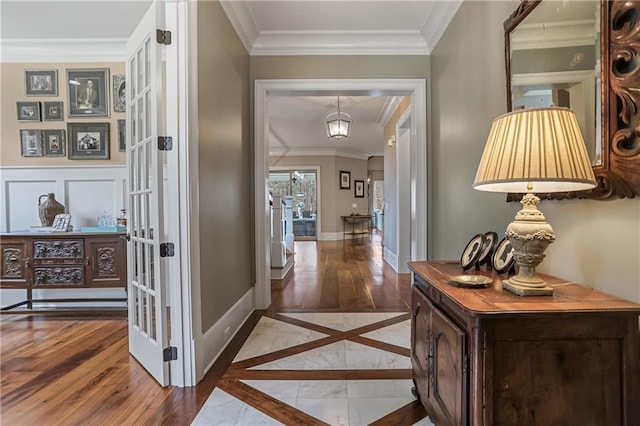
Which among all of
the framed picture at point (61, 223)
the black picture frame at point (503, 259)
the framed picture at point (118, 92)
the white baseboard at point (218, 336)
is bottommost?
the white baseboard at point (218, 336)

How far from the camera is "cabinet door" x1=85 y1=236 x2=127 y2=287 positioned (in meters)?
3.03

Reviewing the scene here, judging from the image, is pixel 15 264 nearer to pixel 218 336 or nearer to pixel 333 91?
pixel 218 336

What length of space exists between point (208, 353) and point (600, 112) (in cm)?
250

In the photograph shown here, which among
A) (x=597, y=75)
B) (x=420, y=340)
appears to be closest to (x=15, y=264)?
(x=420, y=340)

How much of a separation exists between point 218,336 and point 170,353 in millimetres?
434

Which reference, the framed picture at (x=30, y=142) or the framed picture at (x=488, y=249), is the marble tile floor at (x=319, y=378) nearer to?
the framed picture at (x=488, y=249)

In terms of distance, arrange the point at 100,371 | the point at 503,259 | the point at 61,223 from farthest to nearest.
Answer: the point at 61,223
the point at 100,371
the point at 503,259

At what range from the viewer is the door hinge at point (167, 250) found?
1891mm

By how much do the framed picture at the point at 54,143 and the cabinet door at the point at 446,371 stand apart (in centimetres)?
420

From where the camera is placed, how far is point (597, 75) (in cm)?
114

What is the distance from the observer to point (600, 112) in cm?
114

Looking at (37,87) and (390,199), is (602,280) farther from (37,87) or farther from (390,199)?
(37,87)

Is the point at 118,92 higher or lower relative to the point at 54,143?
higher

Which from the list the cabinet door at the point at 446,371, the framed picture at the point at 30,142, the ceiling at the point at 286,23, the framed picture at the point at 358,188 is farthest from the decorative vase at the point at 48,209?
the framed picture at the point at 358,188
